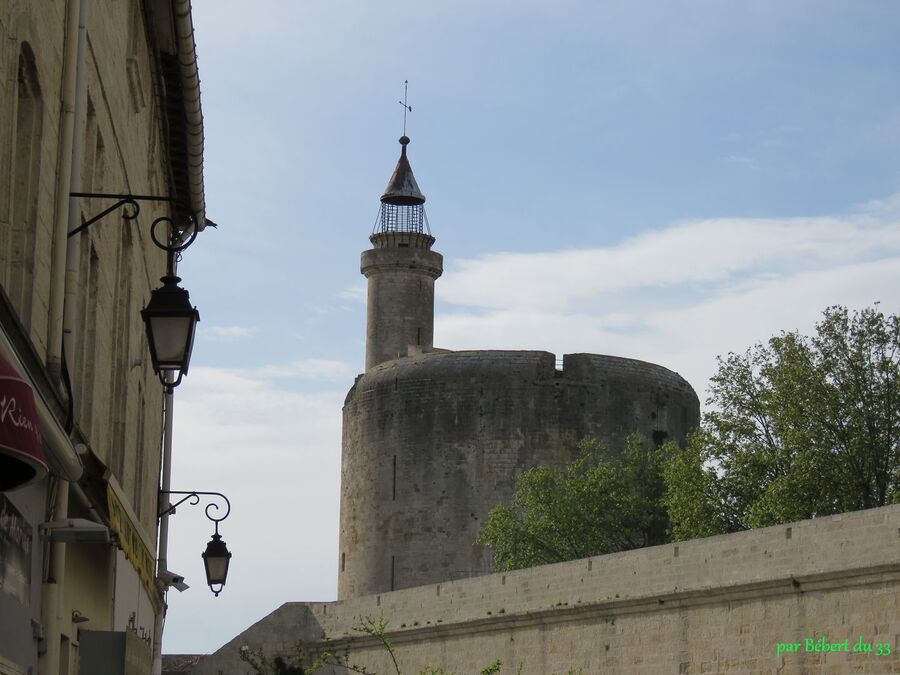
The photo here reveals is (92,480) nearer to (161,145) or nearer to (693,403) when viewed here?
(161,145)

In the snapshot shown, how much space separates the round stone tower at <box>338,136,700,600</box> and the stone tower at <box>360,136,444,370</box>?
4622mm

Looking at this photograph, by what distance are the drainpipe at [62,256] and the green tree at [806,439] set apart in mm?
22066

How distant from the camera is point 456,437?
3744 cm

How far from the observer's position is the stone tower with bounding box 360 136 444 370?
144ft

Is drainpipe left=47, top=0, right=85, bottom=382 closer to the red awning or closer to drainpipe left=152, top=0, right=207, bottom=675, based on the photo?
the red awning

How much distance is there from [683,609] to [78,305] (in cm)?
1166

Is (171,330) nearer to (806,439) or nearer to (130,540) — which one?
(130,540)

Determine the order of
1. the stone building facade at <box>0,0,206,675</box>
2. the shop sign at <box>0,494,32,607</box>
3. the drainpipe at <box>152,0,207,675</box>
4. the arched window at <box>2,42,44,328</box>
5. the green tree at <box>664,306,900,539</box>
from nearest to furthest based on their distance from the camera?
1. the shop sign at <box>0,494,32,607</box>
2. the stone building facade at <box>0,0,206,675</box>
3. the arched window at <box>2,42,44,328</box>
4. the drainpipe at <box>152,0,207,675</box>
5. the green tree at <box>664,306,900,539</box>

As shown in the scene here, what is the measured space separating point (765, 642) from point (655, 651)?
193 cm

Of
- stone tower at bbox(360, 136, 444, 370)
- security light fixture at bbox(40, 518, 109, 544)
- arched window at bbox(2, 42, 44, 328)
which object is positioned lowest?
security light fixture at bbox(40, 518, 109, 544)

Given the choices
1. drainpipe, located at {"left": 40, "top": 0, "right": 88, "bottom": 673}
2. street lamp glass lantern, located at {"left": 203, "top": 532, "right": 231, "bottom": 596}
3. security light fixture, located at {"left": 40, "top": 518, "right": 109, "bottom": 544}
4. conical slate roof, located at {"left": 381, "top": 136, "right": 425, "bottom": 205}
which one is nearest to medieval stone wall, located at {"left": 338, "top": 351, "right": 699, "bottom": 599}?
conical slate roof, located at {"left": 381, "top": 136, "right": 425, "bottom": 205}

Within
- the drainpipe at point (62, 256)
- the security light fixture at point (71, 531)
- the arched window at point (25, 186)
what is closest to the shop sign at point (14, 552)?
the security light fixture at point (71, 531)

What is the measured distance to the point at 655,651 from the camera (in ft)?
66.9

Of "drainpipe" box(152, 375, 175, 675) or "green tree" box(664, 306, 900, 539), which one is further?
"green tree" box(664, 306, 900, 539)
